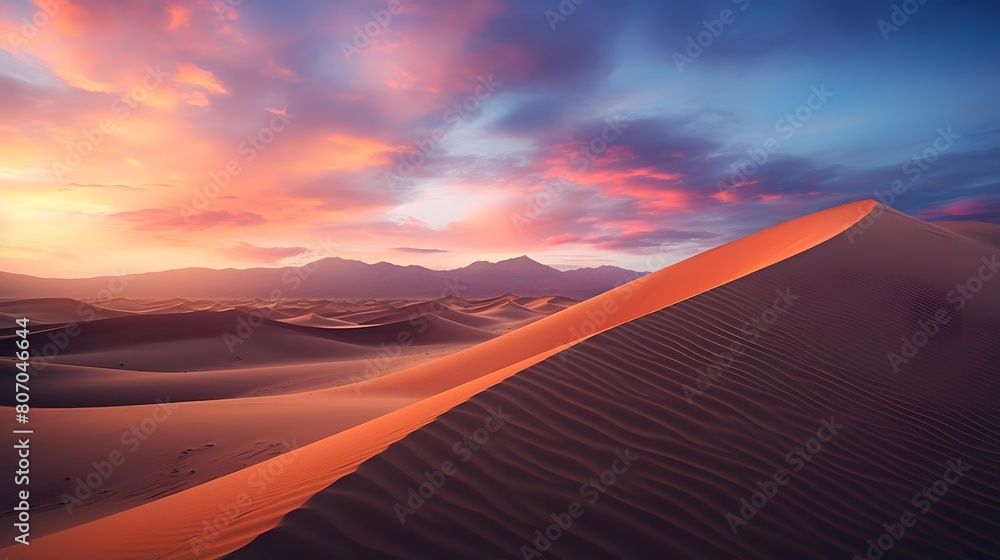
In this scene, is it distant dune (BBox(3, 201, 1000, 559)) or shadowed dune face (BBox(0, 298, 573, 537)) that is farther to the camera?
shadowed dune face (BBox(0, 298, 573, 537))

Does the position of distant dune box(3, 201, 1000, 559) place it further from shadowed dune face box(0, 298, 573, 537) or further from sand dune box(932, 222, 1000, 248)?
sand dune box(932, 222, 1000, 248)

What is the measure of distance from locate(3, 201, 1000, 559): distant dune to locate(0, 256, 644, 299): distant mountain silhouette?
124 metres

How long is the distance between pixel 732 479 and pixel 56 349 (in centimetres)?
2634

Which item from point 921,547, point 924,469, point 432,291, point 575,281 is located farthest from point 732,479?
point 575,281

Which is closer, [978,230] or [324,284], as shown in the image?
[978,230]

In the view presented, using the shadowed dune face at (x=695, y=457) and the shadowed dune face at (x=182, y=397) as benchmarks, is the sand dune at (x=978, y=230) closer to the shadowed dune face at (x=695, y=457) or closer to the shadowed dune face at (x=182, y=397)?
the shadowed dune face at (x=695, y=457)

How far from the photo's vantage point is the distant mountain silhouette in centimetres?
13750

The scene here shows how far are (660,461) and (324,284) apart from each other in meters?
179

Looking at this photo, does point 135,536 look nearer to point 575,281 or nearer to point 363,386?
point 363,386

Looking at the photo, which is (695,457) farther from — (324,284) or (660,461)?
(324,284)

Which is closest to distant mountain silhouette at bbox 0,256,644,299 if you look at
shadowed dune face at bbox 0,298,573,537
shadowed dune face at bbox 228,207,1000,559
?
shadowed dune face at bbox 0,298,573,537

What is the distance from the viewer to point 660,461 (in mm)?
3404

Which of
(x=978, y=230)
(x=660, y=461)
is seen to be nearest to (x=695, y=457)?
(x=660, y=461)

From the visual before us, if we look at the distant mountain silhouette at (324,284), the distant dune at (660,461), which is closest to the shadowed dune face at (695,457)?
the distant dune at (660,461)
